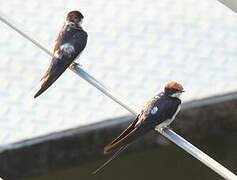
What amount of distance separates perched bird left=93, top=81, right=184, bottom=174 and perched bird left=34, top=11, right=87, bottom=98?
0.32ft

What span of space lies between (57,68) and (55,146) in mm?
678

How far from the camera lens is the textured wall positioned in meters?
1.64

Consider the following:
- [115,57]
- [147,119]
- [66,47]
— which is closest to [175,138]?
[147,119]

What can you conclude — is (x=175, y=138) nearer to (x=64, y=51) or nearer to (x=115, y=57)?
(x=64, y=51)

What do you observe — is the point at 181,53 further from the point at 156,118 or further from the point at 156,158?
the point at 156,118

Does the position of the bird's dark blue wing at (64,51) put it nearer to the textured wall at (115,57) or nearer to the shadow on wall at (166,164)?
the textured wall at (115,57)

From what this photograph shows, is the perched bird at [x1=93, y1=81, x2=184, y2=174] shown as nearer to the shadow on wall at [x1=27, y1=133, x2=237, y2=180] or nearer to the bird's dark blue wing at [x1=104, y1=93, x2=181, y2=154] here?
the bird's dark blue wing at [x1=104, y1=93, x2=181, y2=154]

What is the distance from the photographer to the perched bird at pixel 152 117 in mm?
897

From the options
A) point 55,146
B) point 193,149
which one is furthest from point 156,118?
point 55,146

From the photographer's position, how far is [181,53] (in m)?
1.75

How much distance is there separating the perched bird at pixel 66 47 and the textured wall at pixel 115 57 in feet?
2.18

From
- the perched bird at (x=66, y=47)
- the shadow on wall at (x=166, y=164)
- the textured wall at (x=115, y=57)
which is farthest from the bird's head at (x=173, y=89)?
the shadow on wall at (x=166, y=164)

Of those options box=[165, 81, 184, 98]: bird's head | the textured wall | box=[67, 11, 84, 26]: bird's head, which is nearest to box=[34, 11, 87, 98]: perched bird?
box=[67, 11, 84, 26]: bird's head

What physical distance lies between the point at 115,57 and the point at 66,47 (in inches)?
31.5
